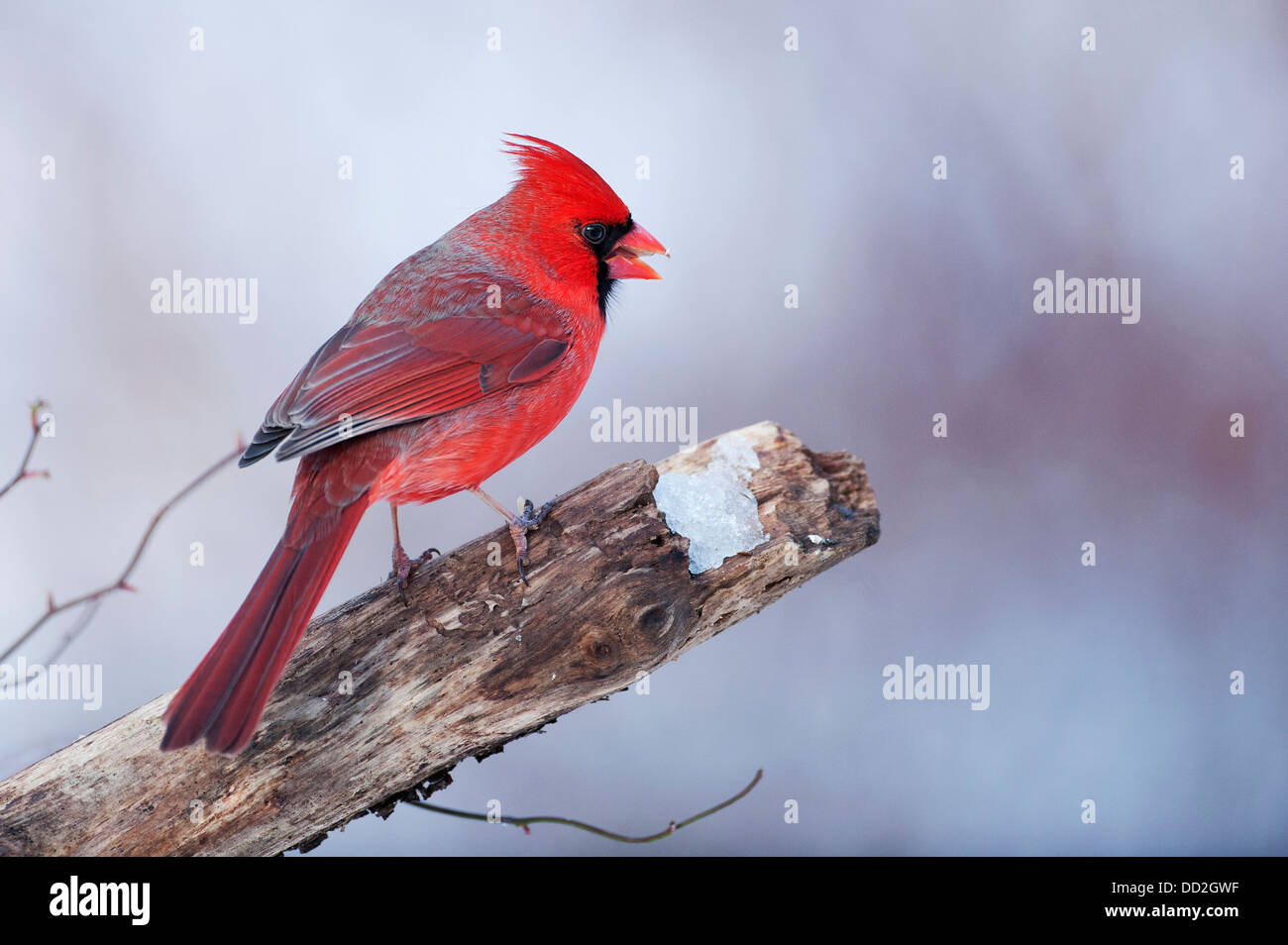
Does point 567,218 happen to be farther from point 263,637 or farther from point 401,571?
point 263,637

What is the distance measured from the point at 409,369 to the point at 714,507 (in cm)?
57

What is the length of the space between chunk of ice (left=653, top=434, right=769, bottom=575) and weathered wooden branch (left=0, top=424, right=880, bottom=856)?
0.03 m

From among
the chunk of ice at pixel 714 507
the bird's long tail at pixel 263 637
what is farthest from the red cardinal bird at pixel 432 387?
the chunk of ice at pixel 714 507

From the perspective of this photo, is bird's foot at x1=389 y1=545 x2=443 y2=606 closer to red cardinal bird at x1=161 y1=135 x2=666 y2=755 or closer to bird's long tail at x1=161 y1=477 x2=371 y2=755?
red cardinal bird at x1=161 y1=135 x2=666 y2=755

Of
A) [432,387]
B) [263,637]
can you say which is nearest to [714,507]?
[432,387]

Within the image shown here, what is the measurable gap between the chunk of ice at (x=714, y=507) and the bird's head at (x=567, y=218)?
1.27 ft

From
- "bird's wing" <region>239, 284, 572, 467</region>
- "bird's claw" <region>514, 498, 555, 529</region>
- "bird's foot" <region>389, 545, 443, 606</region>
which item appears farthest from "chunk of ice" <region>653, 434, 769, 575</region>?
"bird's foot" <region>389, 545, 443, 606</region>

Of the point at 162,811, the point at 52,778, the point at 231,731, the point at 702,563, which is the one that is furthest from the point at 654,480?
the point at 52,778

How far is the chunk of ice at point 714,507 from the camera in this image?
1.69 m

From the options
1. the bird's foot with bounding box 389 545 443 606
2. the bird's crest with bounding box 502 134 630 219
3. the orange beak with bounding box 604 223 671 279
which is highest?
the bird's crest with bounding box 502 134 630 219

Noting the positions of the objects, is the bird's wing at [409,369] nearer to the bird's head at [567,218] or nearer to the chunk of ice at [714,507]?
the bird's head at [567,218]

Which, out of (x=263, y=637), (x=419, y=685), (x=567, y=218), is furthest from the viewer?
(x=567, y=218)

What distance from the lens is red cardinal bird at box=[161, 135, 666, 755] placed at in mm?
1422

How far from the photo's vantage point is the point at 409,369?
5.51 ft
